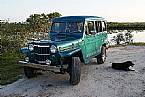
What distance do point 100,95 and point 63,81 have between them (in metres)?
2.07

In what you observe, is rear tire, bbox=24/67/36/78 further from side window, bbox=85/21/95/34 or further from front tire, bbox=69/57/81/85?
side window, bbox=85/21/95/34

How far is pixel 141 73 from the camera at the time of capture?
12469 millimetres

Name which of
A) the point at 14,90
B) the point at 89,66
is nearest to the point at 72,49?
the point at 14,90

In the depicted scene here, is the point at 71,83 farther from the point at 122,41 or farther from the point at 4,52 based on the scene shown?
the point at 122,41

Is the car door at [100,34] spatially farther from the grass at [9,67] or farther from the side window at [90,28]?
the grass at [9,67]

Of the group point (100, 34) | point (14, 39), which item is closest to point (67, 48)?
point (100, 34)

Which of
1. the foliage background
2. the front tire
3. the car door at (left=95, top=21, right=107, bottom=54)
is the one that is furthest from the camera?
the car door at (left=95, top=21, right=107, bottom=54)

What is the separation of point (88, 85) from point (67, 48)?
138 centimetres

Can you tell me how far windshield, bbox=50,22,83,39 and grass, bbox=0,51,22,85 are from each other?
2192 millimetres

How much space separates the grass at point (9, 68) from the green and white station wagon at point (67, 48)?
78cm

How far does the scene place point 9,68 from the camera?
1431 centimetres

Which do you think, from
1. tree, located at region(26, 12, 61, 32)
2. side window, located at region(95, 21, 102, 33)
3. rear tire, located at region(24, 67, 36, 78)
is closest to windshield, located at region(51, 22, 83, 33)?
side window, located at region(95, 21, 102, 33)

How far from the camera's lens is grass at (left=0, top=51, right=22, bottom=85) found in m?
12.3

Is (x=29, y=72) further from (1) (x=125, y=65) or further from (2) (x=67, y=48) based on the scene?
(1) (x=125, y=65)
